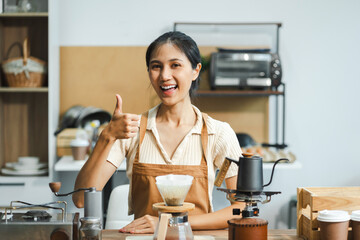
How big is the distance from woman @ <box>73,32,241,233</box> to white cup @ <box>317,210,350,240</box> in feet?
1.29

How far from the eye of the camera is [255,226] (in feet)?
5.28

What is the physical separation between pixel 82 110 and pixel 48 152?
42cm

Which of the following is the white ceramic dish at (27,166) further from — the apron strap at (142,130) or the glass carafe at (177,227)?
the glass carafe at (177,227)

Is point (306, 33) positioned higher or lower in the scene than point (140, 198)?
higher

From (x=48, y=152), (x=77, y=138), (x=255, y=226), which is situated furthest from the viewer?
(x=48, y=152)

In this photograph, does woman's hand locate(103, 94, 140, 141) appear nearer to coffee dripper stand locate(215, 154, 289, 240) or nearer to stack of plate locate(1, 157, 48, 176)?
coffee dripper stand locate(215, 154, 289, 240)

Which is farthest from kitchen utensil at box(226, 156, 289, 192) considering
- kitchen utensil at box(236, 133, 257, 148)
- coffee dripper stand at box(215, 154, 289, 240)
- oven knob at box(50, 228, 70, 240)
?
kitchen utensil at box(236, 133, 257, 148)

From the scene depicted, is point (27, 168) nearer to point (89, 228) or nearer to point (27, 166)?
point (27, 166)

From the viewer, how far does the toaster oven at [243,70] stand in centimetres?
399

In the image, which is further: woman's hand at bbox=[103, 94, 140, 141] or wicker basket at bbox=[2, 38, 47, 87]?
wicker basket at bbox=[2, 38, 47, 87]

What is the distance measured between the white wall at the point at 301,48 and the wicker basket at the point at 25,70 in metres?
0.43

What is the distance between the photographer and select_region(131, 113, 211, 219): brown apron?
81.6 inches

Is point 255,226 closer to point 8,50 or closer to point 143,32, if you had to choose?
point 143,32

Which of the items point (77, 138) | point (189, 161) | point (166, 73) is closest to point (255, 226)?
point (189, 161)
